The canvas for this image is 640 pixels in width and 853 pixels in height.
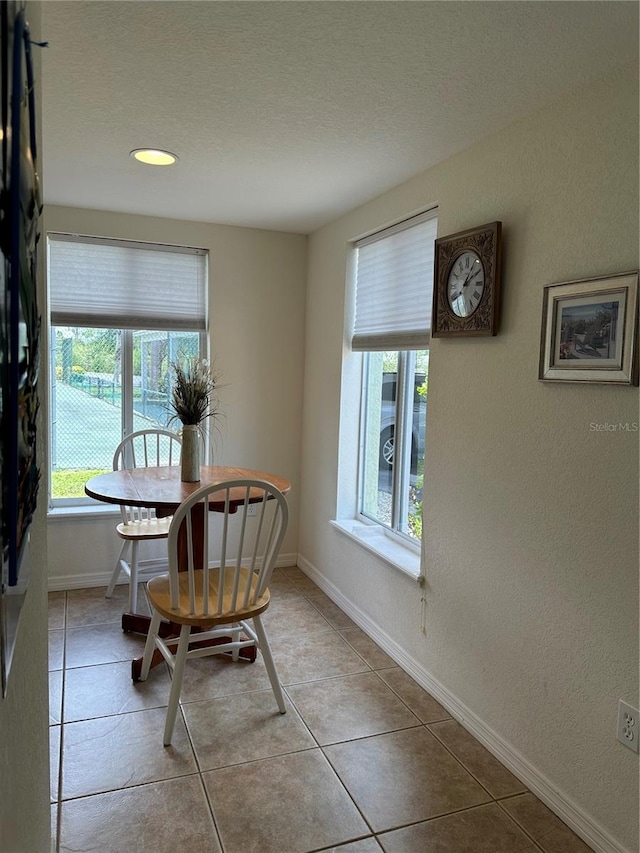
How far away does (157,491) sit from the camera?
2.77 meters

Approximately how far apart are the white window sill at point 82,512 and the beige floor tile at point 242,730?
1.63 m

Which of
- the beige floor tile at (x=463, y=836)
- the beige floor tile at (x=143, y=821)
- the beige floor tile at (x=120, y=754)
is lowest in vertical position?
the beige floor tile at (x=463, y=836)

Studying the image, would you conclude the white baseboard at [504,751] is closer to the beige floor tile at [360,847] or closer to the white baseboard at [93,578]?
the beige floor tile at [360,847]

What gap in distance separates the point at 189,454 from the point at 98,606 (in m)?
1.21

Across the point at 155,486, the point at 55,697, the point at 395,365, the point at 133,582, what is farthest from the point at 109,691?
the point at 395,365

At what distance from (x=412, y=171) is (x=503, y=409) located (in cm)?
124

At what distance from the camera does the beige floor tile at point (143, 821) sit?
5.73ft

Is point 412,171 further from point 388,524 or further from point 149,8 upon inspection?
point 388,524

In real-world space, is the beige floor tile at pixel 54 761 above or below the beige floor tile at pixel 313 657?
below

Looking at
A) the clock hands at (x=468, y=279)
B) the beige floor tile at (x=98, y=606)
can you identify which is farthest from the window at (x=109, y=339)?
the clock hands at (x=468, y=279)

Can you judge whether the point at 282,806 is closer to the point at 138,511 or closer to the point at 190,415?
the point at 190,415

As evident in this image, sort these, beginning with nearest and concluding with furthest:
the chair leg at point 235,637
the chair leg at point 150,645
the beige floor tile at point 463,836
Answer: the beige floor tile at point 463,836
the chair leg at point 150,645
the chair leg at point 235,637

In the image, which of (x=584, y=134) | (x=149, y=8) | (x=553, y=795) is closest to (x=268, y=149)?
(x=149, y=8)

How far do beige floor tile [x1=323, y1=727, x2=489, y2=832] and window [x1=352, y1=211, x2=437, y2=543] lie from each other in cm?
103
